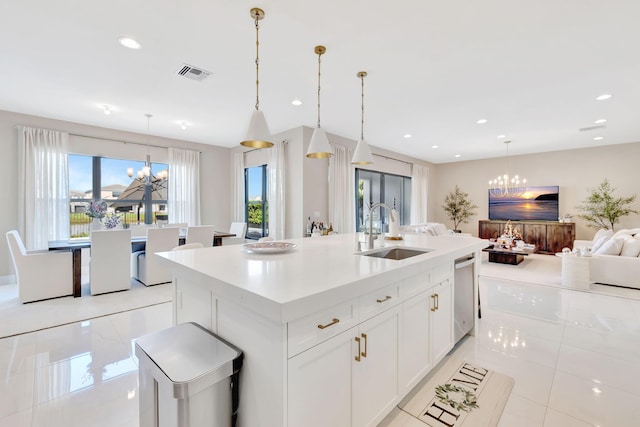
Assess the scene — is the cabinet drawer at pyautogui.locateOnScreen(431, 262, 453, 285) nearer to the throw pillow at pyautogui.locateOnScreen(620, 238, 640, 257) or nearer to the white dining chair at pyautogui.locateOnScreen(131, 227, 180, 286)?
the white dining chair at pyautogui.locateOnScreen(131, 227, 180, 286)

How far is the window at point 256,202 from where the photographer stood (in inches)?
Result: 248

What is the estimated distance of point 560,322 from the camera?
3.04m

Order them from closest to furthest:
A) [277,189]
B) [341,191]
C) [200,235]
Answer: [200,235] < [277,189] < [341,191]

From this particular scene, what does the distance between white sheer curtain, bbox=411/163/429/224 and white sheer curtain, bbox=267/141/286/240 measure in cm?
460

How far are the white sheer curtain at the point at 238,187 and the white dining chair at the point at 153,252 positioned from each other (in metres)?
2.33

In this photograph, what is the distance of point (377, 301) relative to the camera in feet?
4.87

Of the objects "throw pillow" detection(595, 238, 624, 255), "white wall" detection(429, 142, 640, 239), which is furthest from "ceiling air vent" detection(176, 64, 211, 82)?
"white wall" detection(429, 142, 640, 239)

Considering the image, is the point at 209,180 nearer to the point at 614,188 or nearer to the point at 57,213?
the point at 57,213

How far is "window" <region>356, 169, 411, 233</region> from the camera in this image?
676 cm

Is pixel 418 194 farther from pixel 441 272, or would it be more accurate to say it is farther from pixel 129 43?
pixel 129 43

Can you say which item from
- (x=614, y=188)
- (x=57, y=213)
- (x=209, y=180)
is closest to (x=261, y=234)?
(x=209, y=180)

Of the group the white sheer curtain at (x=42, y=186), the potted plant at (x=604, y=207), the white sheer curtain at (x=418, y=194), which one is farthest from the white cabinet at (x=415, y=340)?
the potted plant at (x=604, y=207)

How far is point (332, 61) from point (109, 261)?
13.2 feet

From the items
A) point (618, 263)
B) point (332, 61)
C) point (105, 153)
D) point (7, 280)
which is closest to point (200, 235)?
point (105, 153)
